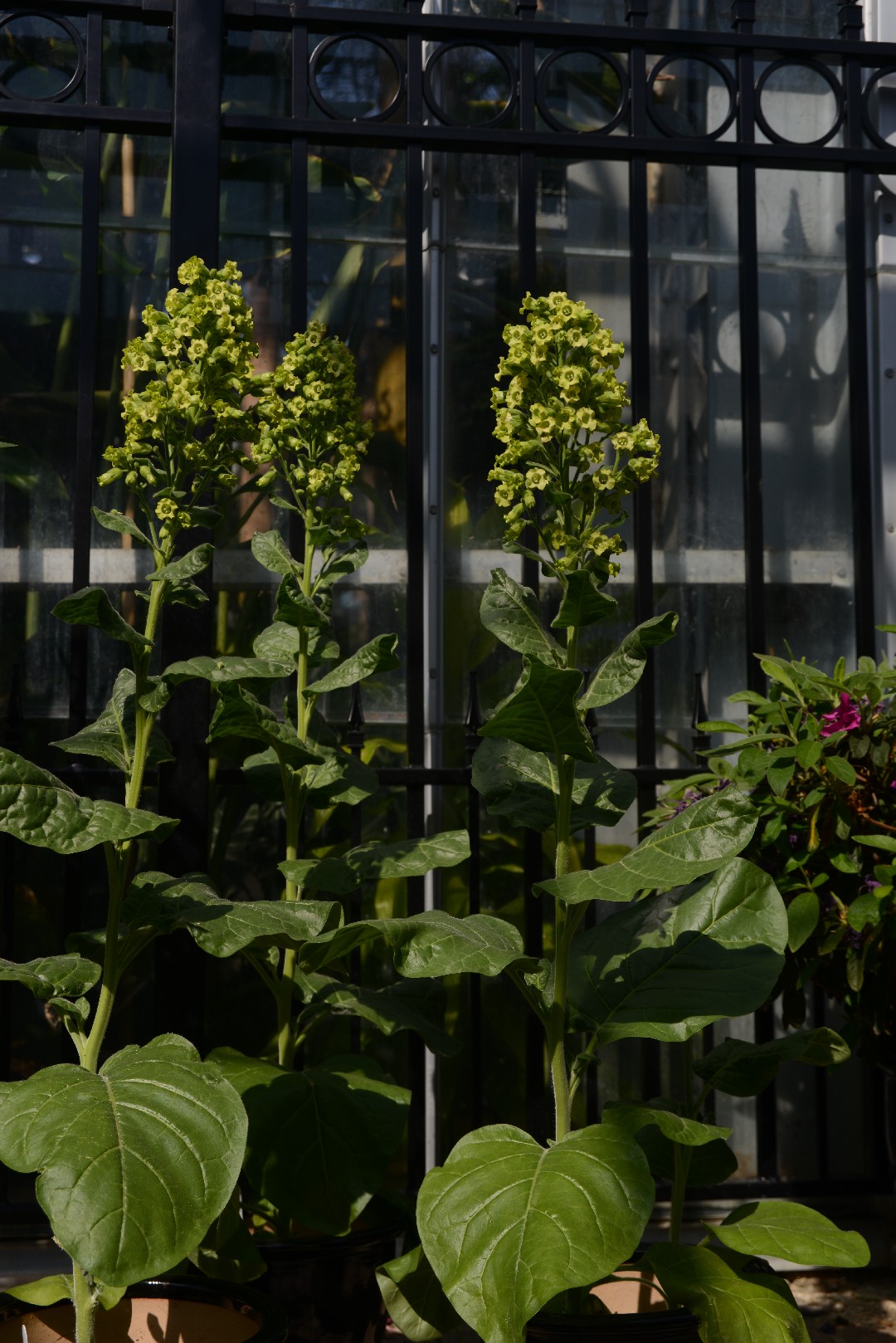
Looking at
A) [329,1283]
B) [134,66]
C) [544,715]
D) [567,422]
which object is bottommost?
[329,1283]

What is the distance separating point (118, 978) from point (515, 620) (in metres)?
0.91

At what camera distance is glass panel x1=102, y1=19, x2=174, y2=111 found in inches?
126

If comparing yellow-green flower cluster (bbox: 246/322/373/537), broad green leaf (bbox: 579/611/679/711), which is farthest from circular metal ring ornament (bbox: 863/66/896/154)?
broad green leaf (bbox: 579/611/679/711)

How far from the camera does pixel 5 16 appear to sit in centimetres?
289

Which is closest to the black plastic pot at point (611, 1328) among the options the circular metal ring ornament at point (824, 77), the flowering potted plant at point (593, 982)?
the flowering potted plant at point (593, 982)

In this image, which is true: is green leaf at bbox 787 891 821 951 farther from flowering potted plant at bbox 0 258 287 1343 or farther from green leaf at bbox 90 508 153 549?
green leaf at bbox 90 508 153 549

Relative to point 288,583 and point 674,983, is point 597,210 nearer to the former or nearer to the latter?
point 288,583

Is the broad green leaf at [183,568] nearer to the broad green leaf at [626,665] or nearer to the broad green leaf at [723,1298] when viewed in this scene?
the broad green leaf at [626,665]

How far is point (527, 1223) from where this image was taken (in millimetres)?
1710

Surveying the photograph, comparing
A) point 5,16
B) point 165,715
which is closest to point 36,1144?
point 165,715

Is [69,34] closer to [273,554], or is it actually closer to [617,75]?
[617,75]

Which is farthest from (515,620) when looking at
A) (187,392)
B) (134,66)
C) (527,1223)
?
(134,66)

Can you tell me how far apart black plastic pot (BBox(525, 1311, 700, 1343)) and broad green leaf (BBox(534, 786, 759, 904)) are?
0.64 meters

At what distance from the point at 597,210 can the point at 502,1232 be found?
266cm
